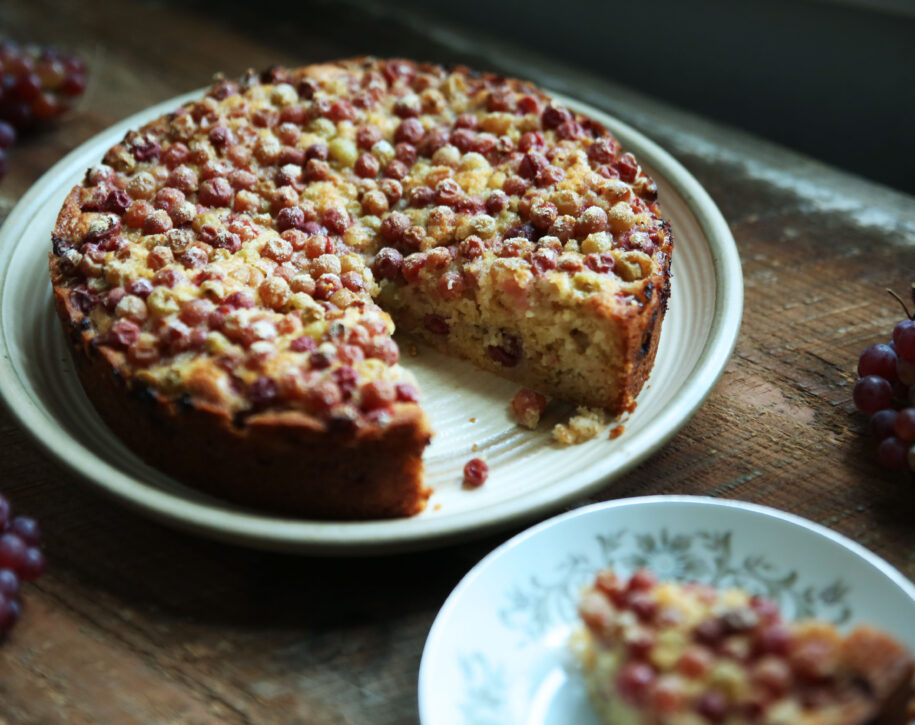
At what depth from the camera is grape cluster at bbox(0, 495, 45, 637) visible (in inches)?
82.0

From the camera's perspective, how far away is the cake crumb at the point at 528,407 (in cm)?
263

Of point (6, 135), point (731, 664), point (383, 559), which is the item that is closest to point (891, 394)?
point (731, 664)

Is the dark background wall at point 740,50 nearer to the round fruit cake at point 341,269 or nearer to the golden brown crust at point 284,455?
the round fruit cake at point 341,269

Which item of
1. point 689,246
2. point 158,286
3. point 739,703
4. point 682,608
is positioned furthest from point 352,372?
point 689,246

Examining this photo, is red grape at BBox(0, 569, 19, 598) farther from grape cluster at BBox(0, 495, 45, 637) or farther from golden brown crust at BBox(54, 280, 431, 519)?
golden brown crust at BBox(54, 280, 431, 519)

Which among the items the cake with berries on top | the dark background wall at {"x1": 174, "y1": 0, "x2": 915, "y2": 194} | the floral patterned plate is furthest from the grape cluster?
the dark background wall at {"x1": 174, "y1": 0, "x2": 915, "y2": 194}

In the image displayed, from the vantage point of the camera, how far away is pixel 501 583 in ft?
6.70

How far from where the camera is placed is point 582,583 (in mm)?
2068

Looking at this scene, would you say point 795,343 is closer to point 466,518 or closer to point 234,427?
point 466,518

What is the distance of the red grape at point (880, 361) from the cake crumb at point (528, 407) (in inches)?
35.9

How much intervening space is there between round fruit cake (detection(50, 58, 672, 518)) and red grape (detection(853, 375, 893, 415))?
582mm

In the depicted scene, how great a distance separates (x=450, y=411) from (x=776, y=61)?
2.68m

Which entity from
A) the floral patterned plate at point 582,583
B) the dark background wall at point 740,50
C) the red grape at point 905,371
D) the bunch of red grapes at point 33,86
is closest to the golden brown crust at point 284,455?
the floral patterned plate at point 582,583

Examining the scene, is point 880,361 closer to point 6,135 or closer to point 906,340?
point 906,340
